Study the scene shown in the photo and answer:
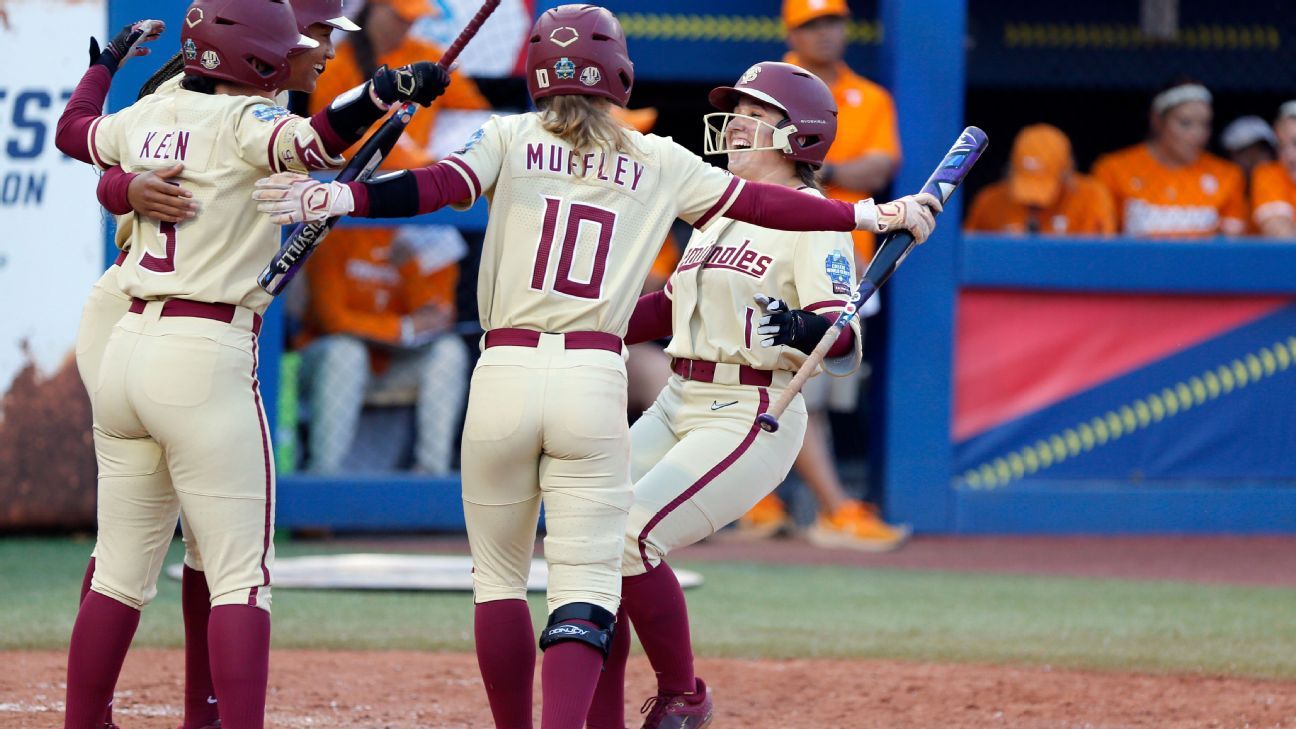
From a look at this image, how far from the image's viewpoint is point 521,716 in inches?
140

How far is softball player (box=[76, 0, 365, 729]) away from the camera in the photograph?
3.43m

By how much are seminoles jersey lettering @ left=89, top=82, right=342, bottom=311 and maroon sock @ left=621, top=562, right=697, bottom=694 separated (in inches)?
43.9

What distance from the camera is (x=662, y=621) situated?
3.90m

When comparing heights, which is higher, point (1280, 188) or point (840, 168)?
point (1280, 188)

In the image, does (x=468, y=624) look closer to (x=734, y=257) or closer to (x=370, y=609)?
(x=370, y=609)

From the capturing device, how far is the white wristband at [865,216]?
3.63m

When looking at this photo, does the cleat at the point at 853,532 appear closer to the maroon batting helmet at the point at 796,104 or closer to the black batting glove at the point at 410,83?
the maroon batting helmet at the point at 796,104

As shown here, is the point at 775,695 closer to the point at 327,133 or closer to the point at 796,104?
the point at 796,104

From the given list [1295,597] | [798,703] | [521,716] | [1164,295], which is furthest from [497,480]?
[1164,295]

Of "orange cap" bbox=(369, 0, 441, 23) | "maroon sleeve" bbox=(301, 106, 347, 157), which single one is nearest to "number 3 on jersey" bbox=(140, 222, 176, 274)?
"maroon sleeve" bbox=(301, 106, 347, 157)

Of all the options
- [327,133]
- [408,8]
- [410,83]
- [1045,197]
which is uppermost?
[408,8]

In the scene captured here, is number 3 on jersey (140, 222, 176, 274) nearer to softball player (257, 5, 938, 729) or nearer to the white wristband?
softball player (257, 5, 938, 729)

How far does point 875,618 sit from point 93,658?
319 centimetres

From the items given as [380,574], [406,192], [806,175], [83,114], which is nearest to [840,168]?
[380,574]
